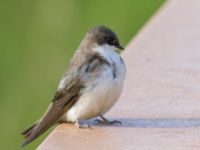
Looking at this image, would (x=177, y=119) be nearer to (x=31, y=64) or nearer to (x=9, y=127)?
(x=9, y=127)

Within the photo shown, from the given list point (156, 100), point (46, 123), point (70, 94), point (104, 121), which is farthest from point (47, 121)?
point (156, 100)

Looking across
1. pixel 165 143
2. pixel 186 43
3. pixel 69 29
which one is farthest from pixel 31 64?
pixel 165 143

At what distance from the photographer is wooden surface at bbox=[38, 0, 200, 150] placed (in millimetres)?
6254

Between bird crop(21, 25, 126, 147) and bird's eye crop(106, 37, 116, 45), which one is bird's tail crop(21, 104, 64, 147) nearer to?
bird crop(21, 25, 126, 147)

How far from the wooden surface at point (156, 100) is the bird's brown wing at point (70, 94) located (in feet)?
0.50

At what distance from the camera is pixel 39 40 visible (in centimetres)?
1281

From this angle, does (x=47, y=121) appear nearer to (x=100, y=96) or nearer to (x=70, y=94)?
(x=70, y=94)

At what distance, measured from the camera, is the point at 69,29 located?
13008mm

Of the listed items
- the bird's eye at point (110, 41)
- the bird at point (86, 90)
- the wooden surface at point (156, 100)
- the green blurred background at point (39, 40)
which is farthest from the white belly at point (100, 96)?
the green blurred background at point (39, 40)

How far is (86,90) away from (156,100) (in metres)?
0.45

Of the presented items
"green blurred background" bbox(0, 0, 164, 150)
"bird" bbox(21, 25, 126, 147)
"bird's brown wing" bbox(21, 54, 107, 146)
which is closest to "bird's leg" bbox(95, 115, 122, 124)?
"bird" bbox(21, 25, 126, 147)

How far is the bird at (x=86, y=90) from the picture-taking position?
272 inches

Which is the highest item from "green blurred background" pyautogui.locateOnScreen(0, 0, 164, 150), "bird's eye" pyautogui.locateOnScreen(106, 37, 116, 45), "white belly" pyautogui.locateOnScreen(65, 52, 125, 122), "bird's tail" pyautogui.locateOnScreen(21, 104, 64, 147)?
"bird's eye" pyautogui.locateOnScreen(106, 37, 116, 45)

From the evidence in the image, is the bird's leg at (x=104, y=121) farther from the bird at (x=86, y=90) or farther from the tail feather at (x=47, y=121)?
the tail feather at (x=47, y=121)
